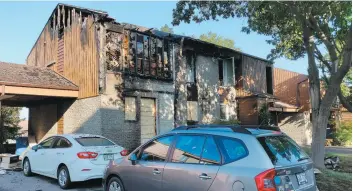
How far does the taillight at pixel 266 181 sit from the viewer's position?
4.36 meters

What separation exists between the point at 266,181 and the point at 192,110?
47.8ft

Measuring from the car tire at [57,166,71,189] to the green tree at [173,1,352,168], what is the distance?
7012 millimetres

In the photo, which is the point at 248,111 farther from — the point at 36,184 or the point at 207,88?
the point at 36,184

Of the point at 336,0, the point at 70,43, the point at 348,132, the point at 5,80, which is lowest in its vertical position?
the point at 348,132

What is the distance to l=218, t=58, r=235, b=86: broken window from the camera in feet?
70.8

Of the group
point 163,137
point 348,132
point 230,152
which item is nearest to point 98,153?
point 163,137

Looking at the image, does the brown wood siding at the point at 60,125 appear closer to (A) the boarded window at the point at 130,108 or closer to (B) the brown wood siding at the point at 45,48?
(B) the brown wood siding at the point at 45,48

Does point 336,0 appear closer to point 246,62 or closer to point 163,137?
A: point 163,137

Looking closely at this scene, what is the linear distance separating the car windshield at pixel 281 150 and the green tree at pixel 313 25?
550 centimetres

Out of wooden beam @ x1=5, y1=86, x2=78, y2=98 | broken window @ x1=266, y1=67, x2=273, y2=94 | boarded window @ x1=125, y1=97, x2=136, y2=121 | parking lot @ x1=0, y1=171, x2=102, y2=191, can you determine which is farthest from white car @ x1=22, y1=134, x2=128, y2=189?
broken window @ x1=266, y1=67, x2=273, y2=94

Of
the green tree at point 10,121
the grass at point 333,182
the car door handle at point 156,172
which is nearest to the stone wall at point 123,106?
the grass at point 333,182

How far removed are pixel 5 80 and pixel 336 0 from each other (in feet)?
41.4

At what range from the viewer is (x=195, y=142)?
545 centimetres

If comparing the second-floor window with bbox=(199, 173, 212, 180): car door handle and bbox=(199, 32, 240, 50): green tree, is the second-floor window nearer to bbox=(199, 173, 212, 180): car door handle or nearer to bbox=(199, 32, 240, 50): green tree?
bbox=(199, 173, 212, 180): car door handle
